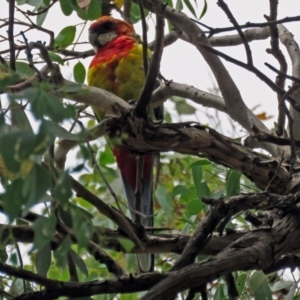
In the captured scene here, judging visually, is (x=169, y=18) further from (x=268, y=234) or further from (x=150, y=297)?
(x=150, y=297)

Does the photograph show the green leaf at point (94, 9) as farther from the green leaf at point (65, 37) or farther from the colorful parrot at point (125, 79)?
the colorful parrot at point (125, 79)

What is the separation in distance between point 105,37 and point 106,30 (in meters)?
0.04

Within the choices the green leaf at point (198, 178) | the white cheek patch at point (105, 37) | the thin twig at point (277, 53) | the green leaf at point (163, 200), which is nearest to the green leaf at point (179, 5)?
the thin twig at point (277, 53)

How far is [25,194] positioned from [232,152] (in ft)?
2.47

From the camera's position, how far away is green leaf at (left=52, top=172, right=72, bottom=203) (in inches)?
27.4

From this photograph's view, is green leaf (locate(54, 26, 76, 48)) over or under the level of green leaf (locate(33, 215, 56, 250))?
over

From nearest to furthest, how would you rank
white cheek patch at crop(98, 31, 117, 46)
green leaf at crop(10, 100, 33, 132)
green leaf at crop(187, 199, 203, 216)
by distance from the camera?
green leaf at crop(10, 100, 33, 132), green leaf at crop(187, 199, 203, 216), white cheek patch at crop(98, 31, 117, 46)

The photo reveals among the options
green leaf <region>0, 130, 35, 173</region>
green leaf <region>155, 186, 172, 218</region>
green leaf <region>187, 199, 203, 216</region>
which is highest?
green leaf <region>0, 130, 35, 173</region>

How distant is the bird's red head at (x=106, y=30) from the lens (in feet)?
9.05

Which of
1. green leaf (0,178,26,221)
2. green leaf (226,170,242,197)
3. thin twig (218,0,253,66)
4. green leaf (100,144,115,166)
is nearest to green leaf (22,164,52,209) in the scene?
green leaf (0,178,26,221)

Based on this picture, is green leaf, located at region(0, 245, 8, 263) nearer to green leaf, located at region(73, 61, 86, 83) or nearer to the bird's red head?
green leaf, located at region(73, 61, 86, 83)

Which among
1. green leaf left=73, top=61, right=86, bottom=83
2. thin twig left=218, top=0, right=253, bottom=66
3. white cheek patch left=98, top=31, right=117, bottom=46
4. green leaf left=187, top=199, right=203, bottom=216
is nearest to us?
thin twig left=218, top=0, right=253, bottom=66

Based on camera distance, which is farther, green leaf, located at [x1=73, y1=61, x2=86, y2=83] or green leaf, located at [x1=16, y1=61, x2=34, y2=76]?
green leaf, located at [x1=73, y1=61, x2=86, y2=83]

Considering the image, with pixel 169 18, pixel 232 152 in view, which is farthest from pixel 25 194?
pixel 169 18
